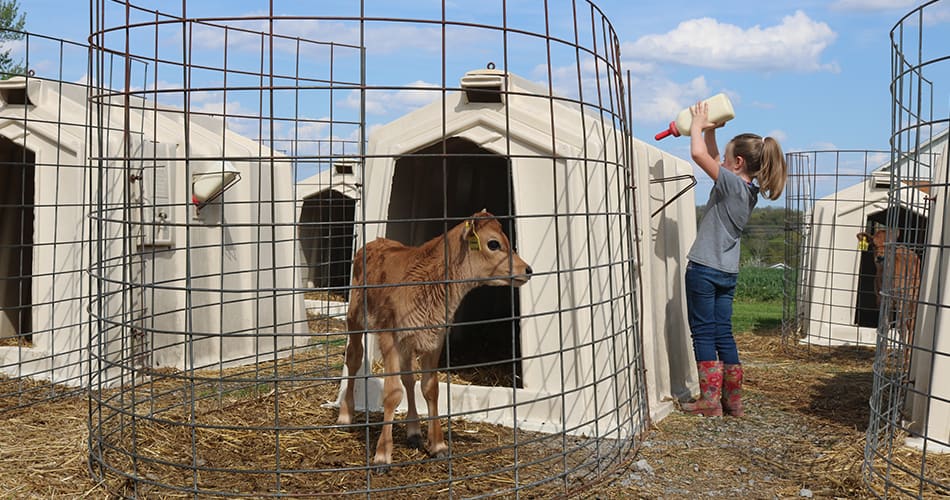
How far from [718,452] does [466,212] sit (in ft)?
14.0

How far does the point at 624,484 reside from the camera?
570cm

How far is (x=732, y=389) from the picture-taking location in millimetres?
7488

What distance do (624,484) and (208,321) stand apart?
613 cm

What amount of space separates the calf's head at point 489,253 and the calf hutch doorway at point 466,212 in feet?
4.46

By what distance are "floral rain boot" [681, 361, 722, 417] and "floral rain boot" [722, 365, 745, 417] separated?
0.07 metres

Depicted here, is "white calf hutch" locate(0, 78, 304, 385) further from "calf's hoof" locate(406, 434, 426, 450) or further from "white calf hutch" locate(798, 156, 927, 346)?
"white calf hutch" locate(798, 156, 927, 346)

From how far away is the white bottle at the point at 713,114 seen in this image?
6938mm

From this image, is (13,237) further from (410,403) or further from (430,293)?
(430,293)

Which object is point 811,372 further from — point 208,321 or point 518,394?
point 208,321

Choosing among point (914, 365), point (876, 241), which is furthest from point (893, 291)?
point (876, 241)

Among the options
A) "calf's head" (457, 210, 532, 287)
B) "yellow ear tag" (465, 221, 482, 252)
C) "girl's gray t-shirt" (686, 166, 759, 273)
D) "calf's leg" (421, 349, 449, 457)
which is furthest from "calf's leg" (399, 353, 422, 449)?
"girl's gray t-shirt" (686, 166, 759, 273)

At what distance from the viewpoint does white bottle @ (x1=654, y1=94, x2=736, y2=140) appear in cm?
694

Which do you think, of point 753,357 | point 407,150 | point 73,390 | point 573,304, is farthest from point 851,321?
point 73,390

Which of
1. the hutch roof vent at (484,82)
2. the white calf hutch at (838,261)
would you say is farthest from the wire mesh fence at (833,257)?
the hutch roof vent at (484,82)
